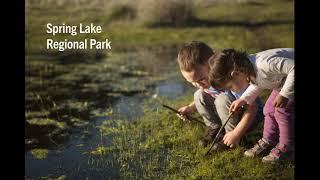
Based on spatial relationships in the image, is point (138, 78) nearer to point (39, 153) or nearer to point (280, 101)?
point (39, 153)

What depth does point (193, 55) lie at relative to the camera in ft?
12.7

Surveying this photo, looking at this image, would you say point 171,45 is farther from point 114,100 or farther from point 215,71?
point 215,71

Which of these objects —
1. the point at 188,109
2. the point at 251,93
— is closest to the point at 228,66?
the point at 251,93

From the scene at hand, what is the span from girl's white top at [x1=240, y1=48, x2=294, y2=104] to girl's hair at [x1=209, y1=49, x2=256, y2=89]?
56 millimetres

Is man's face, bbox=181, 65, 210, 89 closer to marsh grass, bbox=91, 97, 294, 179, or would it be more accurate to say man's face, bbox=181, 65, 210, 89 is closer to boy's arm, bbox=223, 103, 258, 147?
boy's arm, bbox=223, 103, 258, 147

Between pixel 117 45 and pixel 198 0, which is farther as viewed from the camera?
pixel 117 45

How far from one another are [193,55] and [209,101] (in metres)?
0.45

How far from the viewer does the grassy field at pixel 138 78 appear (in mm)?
3811

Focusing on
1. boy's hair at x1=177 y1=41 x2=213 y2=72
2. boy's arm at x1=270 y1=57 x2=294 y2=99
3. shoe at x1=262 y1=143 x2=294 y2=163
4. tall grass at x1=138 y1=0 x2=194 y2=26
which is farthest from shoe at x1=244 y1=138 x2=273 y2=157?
tall grass at x1=138 y1=0 x2=194 y2=26

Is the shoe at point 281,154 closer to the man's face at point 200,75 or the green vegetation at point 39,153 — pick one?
the man's face at point 200,75

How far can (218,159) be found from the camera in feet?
12.4
